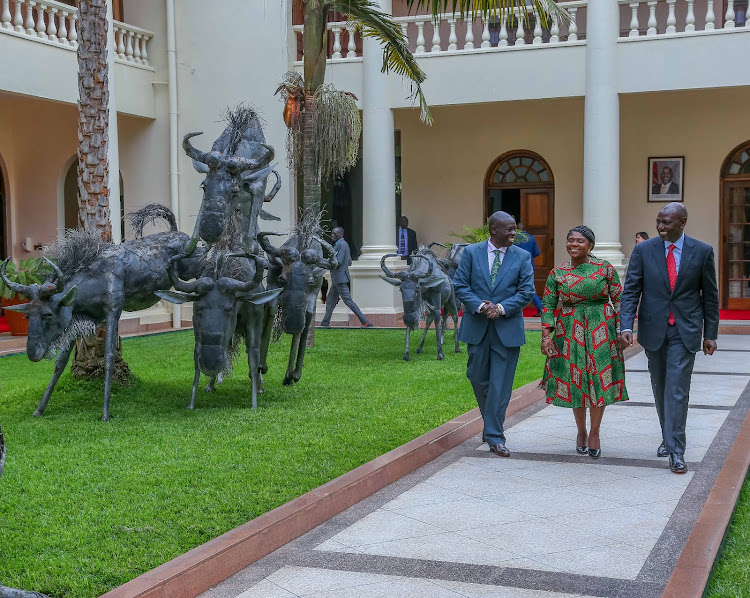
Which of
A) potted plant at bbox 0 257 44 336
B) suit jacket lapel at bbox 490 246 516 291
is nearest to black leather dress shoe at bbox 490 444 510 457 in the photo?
suit jacket lapel at bbox 490 246 516 291

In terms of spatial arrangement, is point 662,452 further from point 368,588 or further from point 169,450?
point 169,450

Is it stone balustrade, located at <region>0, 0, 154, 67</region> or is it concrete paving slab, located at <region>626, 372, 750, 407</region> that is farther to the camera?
stone balustrade, located at <region>0, 0, 154, 67</region>

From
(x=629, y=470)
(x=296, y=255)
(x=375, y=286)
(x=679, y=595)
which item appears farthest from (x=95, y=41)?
(x=375, y=286)

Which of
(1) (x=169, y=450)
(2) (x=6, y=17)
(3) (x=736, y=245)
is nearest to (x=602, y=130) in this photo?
(3) (x=736, y=245)

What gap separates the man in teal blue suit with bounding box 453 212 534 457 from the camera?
24.7 ft

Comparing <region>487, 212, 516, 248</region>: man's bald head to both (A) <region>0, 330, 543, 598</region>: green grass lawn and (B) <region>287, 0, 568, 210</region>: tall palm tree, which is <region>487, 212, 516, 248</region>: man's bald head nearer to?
(A) <region>0, 330, 543, 598</region>: green grass lawn

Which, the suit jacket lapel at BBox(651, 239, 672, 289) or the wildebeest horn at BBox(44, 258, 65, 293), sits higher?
the suit jacket lapel at BBox(651, 239, 672, 289)

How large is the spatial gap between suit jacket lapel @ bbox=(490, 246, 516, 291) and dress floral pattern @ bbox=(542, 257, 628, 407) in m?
0.37

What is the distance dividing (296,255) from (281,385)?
1915 millimetres

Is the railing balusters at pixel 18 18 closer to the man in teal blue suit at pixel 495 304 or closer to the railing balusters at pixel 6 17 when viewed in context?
the railing balusters at pixel 6 17

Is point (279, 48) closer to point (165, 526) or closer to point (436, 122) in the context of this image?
point (436, 122)

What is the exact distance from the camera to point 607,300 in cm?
742

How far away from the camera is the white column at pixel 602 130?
59.5 ft

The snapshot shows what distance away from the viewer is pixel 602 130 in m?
18.3
